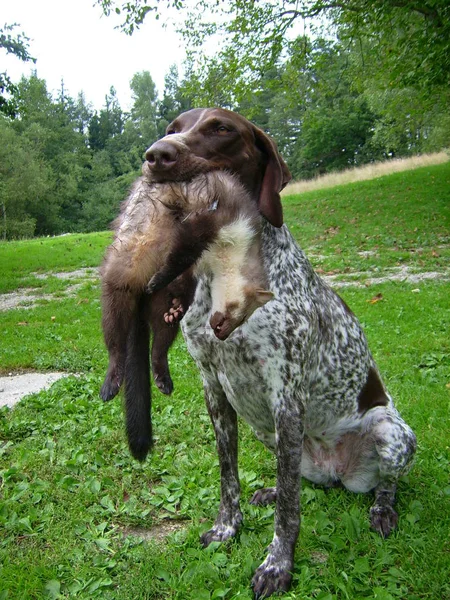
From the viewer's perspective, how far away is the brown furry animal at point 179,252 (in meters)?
1.98

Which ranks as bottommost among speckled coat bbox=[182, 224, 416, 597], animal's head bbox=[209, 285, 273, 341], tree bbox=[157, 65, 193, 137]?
speckled coat bbox=[182, 224, 416, 597]

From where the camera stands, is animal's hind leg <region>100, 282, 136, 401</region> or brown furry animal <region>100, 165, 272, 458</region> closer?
brown furry animal <region>100, 165, 272, 458</region>

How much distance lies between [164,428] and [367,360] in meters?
1.86

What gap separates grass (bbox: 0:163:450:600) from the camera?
275 centimetres

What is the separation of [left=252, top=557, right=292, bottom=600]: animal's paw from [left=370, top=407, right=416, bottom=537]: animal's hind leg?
68cm

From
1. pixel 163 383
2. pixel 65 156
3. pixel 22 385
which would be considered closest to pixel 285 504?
pixel 163 383

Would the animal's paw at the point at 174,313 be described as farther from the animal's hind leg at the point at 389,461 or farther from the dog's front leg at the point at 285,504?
the animal's hind leg at the point at 389,461

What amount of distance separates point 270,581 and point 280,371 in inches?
40.4

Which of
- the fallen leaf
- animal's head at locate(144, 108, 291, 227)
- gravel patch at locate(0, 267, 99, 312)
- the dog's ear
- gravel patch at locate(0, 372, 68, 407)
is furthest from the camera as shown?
gravel patch at locate(0, 267, 99, 312)

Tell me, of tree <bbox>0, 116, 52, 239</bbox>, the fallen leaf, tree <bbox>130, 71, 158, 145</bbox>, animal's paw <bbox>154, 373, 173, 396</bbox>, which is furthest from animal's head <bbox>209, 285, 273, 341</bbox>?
tree <bbox>130, 71, 158, 145</bbox>

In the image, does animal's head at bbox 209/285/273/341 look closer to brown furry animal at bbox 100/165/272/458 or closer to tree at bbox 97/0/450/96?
brown furry animal at bbox 100/165/272/458

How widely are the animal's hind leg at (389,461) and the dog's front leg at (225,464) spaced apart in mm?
795

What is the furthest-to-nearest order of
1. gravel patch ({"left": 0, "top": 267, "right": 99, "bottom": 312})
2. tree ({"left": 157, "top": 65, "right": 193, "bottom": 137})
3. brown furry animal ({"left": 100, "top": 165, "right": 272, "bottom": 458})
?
tree ({"left": 157, "top": 65, "right": 193, "bottom": 137}), gravel patch ({"left": 0, "top": 267, "right": 99, "bottom": 312}), brown furry animal ({"left": 100, "top": 165, "right": 272, "bottom": 458})

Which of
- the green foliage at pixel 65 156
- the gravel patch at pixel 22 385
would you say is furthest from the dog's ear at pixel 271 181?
the green foliage at pixel 65 156
